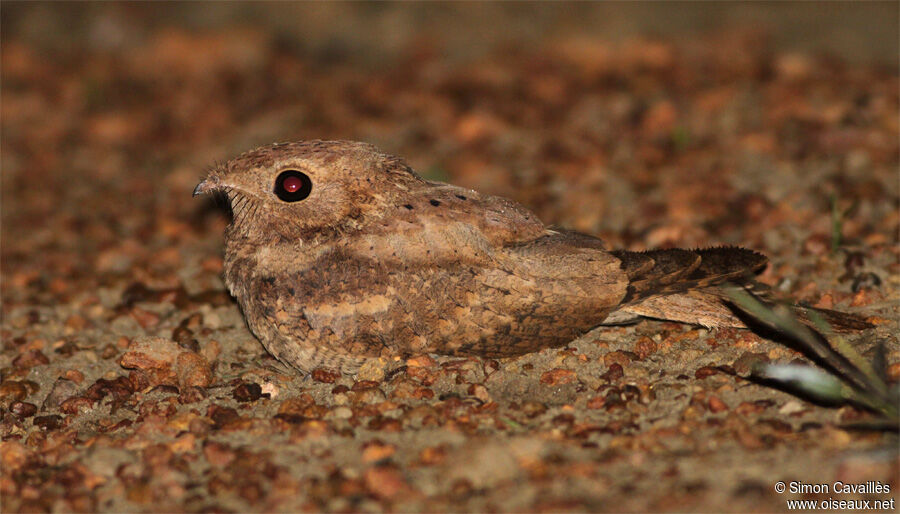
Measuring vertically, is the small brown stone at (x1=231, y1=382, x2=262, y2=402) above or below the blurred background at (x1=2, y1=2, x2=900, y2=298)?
below

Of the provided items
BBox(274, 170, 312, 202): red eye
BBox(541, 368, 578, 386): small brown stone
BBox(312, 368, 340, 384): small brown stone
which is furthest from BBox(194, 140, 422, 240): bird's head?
BBox(541, 368, 578, 386): small brown stone

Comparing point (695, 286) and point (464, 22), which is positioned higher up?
point (464, 22)

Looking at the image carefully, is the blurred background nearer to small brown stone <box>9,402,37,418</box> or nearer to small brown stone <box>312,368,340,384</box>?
A: small brown stone <box>9,402,37,418</box>

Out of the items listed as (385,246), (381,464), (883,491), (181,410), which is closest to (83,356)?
(181,410)

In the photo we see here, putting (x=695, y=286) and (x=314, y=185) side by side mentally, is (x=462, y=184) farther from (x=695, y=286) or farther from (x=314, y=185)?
(x=695, y=286)

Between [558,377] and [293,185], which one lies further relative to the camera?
[293,185]
